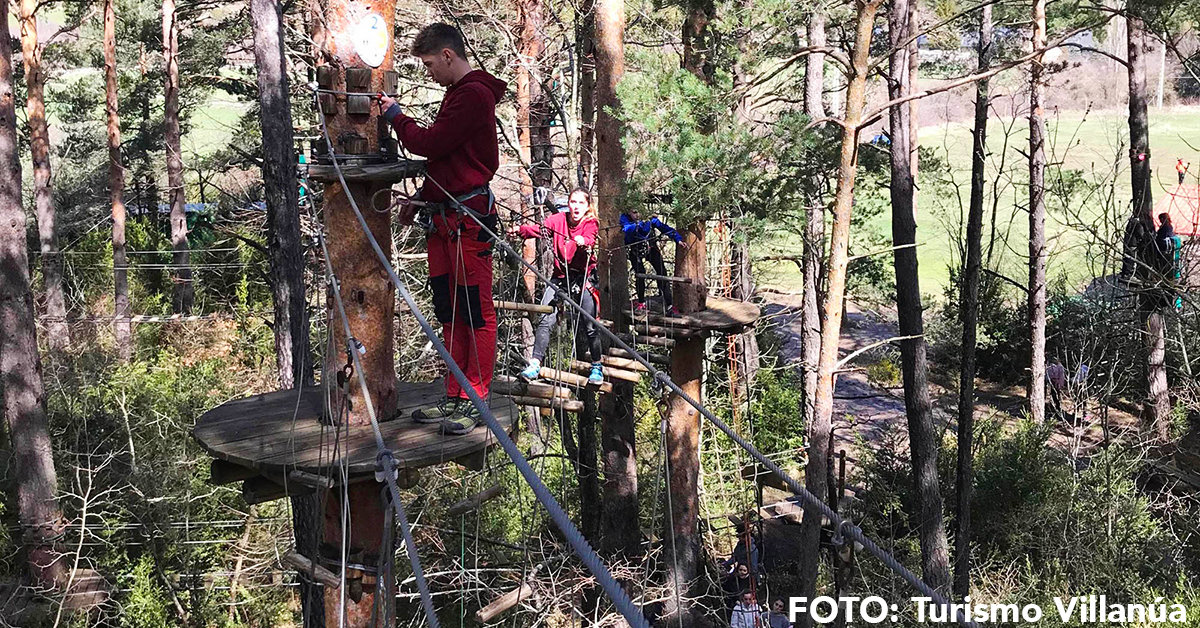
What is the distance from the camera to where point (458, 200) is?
4484mm

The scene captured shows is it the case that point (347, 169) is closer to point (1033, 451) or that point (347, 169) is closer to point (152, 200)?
point (1033, 451)

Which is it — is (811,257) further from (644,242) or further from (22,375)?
(22,375)

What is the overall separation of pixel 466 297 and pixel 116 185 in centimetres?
1583

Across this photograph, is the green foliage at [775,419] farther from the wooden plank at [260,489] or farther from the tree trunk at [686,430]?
the wooden plank at [260,489]

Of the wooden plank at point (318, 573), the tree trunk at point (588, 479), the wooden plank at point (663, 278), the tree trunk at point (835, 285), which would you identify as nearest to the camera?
the wooden plank at point (318, 573)

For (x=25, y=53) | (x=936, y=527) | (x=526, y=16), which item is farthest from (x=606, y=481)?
(x=25, y=53)

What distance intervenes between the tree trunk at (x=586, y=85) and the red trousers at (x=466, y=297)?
628 cm

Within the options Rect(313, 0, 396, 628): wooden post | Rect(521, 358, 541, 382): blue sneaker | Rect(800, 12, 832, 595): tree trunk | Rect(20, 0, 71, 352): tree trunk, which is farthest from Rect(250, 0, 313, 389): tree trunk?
Rect(800, 12, 832, 595): tree trunk

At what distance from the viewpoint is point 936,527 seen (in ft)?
38.1

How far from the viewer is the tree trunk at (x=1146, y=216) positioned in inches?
586

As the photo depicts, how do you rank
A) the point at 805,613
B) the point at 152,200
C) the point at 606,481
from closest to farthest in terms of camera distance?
the point at 805,613, the point at 606,481, the point at 152,200

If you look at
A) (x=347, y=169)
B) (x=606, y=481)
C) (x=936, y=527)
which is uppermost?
→ (x=347, y=169)

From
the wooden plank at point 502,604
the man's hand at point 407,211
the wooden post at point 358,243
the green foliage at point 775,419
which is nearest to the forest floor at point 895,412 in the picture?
the green foliage at point 775,419

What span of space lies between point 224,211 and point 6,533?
1184cm
